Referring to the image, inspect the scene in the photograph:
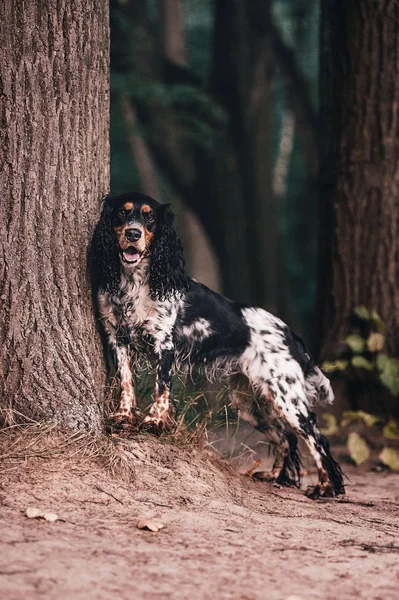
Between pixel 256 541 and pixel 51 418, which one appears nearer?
pixel 256 541

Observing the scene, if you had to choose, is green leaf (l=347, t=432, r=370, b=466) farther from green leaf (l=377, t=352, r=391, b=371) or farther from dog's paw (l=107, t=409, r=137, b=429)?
dog's paw (l=107, t=409, r=137, b=429)

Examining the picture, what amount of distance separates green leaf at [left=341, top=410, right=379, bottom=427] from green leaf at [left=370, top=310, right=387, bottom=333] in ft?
2.67

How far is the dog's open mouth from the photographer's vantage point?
5156 mm

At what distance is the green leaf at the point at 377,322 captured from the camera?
788cm

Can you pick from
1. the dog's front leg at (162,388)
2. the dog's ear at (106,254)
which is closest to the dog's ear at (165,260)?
the dog's ear at (106,254)

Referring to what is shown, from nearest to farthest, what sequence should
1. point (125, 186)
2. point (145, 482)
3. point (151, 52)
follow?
point (145, 482) → point (151, 52) → point (125, 186)

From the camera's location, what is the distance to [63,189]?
16.5ft

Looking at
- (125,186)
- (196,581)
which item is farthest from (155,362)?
(125,186)

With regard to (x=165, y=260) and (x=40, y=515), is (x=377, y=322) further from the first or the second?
(x=40, y=515)

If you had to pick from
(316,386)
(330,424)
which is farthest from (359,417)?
(316,386)

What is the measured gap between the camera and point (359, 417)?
7891 millimetres

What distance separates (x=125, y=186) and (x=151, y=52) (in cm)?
758

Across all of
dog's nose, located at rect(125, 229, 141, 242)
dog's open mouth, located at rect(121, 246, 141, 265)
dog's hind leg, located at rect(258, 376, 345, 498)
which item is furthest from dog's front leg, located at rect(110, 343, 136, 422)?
dog's hind leg, located at rect(258, 376, 345, 498)

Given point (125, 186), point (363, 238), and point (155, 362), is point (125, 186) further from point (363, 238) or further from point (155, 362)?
point (155, 362)
